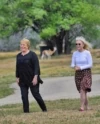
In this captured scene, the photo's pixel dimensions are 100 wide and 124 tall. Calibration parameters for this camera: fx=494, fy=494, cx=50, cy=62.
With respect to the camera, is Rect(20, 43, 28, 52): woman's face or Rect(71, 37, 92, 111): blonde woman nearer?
Rect(20, 43, 28, 52): woman's face

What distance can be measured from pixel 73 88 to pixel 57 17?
24.0m

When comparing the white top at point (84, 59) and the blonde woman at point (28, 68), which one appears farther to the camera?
the white top at point (84, 59)

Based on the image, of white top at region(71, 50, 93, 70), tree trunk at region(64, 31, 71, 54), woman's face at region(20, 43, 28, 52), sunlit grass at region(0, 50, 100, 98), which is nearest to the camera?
woman's face at region(20, 43, 28, 52)

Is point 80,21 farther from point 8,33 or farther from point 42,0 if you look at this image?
point 8,33

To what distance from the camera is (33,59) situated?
10.6 metres

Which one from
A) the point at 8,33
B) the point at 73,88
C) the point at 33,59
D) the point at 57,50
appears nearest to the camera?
the point at 33,59

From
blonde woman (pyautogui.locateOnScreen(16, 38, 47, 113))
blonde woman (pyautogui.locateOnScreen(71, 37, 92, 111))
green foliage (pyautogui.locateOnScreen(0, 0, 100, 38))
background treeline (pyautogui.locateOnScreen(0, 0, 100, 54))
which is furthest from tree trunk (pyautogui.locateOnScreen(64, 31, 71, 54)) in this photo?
blonde woman (pyautogui.locateOnScreen(16, 38, 47, 113))

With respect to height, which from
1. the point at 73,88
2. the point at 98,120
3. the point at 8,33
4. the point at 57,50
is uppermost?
the point at 98,120

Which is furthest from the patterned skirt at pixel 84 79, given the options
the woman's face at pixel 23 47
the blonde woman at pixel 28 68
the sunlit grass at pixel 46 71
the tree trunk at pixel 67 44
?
the tree trunk at pixel 67 44

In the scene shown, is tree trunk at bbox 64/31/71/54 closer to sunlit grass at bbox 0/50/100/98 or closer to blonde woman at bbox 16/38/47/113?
sunlit grass at bbox 0/50/100/98

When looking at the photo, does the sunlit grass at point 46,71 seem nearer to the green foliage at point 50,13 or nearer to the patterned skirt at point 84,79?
the green foliage at point 50,13

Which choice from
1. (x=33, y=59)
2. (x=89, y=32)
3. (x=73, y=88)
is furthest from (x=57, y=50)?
(x=33, y=59)

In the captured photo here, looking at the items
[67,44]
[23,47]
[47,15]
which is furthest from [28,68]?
[67,44]

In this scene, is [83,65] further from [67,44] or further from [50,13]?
→ [67,44]
